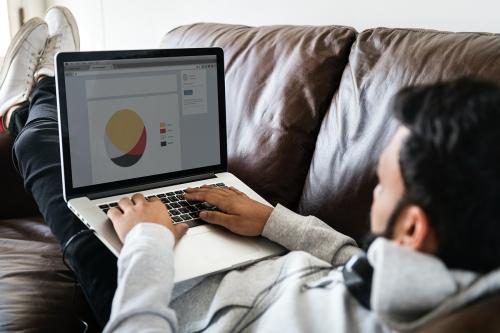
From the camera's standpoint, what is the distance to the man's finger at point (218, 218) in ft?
3.38

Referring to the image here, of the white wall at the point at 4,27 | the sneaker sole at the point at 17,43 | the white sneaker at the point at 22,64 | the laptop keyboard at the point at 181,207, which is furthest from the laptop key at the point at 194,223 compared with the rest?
the white wall at the point at 4,27

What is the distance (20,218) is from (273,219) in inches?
35.9

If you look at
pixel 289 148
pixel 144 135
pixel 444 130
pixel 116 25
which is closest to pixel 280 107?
pixel 289 148

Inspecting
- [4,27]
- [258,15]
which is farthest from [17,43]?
[4,27]

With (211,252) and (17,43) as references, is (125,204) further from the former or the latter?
(17,43)

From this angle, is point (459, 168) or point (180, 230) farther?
point (180, 230)

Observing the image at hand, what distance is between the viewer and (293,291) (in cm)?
75

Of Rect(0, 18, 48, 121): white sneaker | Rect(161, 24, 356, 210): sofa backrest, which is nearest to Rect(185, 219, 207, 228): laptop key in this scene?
Rect(161, 24, 356, 210): sofa backrest

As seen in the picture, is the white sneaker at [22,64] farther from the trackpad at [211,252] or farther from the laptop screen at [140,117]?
the trackpad at [211,252]

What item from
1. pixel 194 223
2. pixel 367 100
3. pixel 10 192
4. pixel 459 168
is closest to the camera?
pixel 459 168

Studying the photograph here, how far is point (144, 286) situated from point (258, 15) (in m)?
1.29

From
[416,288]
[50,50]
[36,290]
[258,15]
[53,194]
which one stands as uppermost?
[258,15]

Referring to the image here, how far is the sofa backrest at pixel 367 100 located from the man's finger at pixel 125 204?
1.33ft

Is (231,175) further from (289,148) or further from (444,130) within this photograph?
(444,130)
